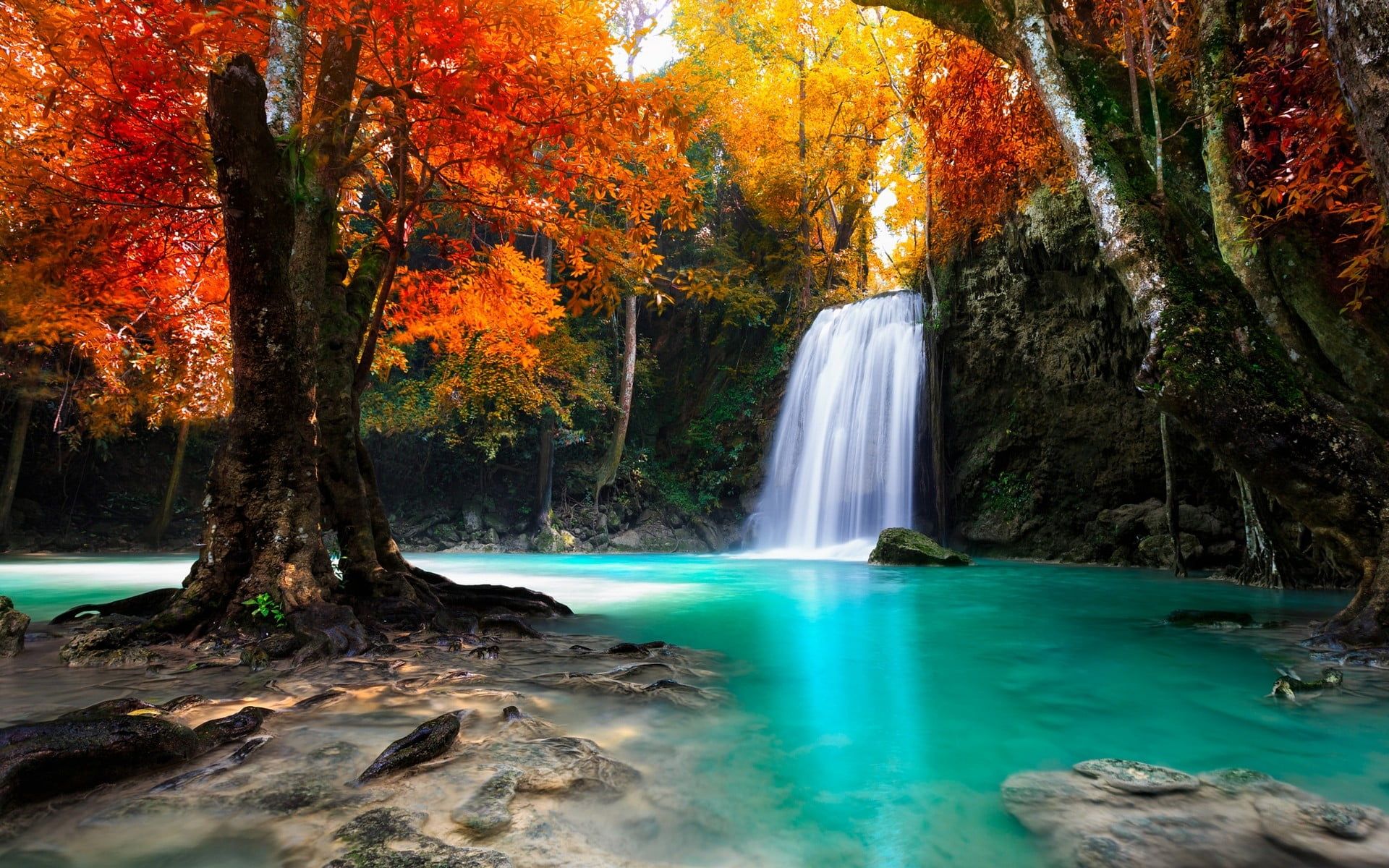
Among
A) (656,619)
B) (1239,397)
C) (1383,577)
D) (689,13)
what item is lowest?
(656,619)

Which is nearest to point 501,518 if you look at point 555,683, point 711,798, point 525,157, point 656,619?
point 656,619

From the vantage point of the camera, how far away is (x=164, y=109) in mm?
5270

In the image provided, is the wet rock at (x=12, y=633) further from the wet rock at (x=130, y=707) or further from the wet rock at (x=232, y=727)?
the wet rock at (x=232, y=727)

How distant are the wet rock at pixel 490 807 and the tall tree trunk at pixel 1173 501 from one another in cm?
939

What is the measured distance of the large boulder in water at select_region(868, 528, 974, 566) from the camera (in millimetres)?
11828

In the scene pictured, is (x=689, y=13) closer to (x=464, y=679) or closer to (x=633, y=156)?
(x=633, y=156)

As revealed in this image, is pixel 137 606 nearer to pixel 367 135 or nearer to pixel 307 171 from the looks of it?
pixel 307 171

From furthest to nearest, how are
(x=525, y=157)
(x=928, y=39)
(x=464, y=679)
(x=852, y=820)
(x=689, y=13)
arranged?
1. (x=689, y=13)
2. (x=928, y=39)
3. (x=525, y=157)
4. (x=464, y=679)
5. (x=852, y=820)

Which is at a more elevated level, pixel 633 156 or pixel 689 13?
pixel 689 13

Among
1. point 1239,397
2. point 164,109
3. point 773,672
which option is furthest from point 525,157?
point 1239,397

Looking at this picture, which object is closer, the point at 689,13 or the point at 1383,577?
the point at 1383,577

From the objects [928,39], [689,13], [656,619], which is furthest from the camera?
[689,13]

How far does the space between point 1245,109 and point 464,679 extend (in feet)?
23.9

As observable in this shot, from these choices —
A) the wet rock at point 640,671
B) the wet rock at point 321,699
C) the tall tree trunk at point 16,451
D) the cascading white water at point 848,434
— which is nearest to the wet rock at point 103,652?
the wet rock at point 321,699
